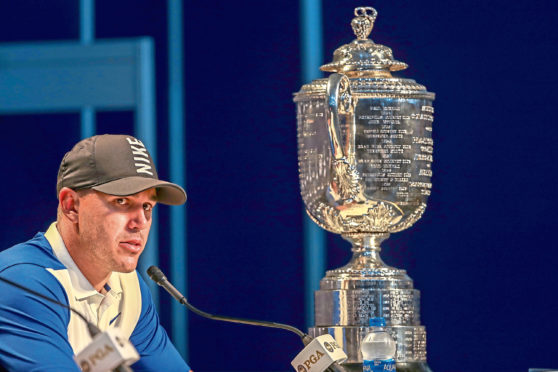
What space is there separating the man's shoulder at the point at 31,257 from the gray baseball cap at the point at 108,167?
12 centimetres

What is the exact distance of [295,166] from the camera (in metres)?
3.37

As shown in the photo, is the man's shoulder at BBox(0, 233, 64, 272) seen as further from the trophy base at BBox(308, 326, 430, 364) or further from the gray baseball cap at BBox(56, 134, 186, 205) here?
the trophy base at BBox(308, 326, 430, 364)

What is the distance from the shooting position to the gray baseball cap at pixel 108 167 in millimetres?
1927

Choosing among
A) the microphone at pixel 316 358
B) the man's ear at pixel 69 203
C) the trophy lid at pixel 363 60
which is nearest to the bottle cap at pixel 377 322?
the microphone at pixel 316 358

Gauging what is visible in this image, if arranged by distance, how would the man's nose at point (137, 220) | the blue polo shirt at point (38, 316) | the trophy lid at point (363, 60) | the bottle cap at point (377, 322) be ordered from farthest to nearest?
the trophy lid at point (363, 60)
the bottle cap at point (377, 322)
the man's nose at point (137, 220)
the blue polo shirt at point (38, 316)

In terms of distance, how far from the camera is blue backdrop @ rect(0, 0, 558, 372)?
10.5 ft

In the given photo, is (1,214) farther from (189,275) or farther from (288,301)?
(288,301)

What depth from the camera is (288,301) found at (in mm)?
3348

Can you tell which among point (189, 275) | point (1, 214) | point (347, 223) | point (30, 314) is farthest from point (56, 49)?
→ point (30, 314)

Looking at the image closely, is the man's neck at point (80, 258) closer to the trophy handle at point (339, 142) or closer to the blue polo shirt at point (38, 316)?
the blue polo shirt at point (38, 316)

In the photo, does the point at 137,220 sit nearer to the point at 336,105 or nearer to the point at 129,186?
the point at 129,186

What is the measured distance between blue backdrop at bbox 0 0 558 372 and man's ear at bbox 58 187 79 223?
143 cm

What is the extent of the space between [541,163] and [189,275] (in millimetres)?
1112

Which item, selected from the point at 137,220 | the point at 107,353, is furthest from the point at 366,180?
the point at 107,353
